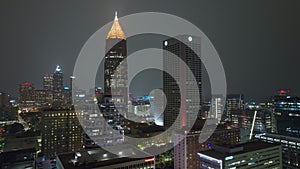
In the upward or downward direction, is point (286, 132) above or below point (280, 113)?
below


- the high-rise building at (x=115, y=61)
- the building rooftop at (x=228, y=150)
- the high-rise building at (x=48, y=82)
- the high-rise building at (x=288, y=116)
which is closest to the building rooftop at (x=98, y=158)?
the building rooftop at (x=228, y=150)

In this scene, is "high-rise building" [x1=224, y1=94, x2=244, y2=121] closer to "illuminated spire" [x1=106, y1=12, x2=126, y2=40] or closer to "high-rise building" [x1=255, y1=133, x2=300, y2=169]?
"high-rise building" [x1=255, y1=133, x2=300, y2=169]

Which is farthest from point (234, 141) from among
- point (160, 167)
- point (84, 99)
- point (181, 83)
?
point (84, 99)

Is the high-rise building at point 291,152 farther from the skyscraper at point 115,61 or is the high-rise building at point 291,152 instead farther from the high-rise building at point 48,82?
the high-rise building at point 48,82

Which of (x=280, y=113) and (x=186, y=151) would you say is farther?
(x=280, y=113)

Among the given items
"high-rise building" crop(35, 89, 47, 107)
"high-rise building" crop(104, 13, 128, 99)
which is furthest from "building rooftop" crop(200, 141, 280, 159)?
"high-rise building" crop(35, 89, 47, 107)

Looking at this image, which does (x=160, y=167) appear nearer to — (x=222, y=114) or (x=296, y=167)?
(x=296, y=167)
